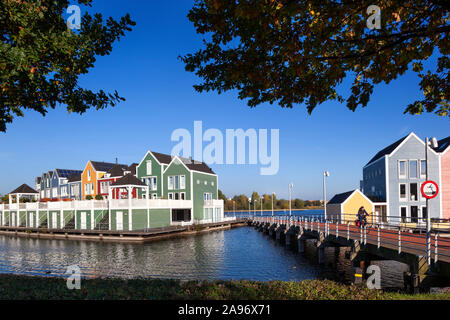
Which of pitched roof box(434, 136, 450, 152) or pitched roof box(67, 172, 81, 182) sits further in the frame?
pitched roof box(67, 172, 81, 182)

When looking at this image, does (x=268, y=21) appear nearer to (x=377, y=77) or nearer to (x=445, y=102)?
(x=377, y=77)

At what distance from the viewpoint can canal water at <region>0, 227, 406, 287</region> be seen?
798 inches

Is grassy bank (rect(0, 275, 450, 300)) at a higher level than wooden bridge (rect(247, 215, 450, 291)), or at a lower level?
higher

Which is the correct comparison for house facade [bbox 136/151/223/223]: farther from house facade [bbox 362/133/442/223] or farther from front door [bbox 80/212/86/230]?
house facade [bbox 362/133/442/223]

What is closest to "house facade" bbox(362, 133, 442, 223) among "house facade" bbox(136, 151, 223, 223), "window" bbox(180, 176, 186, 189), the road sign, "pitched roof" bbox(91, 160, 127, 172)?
"house facade" bbox(136, 151, 223, 223)

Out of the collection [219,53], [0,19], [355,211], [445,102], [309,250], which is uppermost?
[0,19]

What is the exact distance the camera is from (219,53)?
25.5ft

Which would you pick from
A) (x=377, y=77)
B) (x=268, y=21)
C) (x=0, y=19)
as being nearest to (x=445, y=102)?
(x=377, y=77)

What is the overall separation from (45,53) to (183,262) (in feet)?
62.6

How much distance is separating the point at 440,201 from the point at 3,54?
42.6 m

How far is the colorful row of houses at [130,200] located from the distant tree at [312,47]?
35.5m

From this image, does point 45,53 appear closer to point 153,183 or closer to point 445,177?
point 445,177

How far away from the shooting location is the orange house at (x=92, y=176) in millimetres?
57000

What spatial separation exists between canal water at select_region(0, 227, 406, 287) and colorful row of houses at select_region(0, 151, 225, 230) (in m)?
7.04
